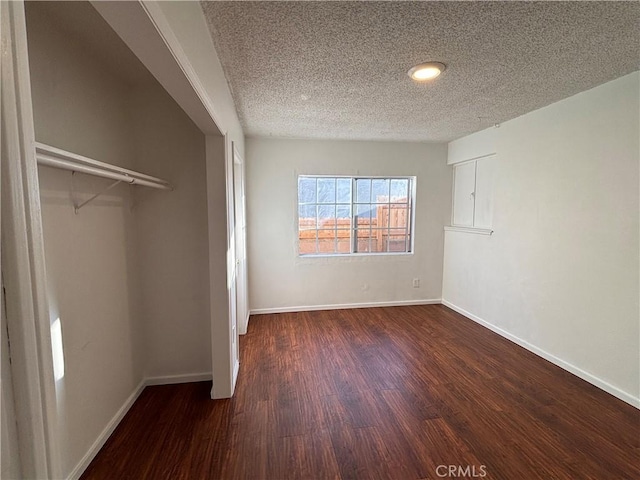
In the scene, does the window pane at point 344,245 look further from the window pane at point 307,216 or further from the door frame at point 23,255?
the door frame at point 23,255

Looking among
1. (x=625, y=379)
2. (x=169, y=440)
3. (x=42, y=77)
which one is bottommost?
(x=169, y=440)

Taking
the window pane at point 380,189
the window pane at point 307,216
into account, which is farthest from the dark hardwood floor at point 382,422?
the window pane at point 380,189

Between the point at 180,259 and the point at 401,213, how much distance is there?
9.96 ft

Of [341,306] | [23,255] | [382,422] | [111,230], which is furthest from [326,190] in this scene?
[23,255]

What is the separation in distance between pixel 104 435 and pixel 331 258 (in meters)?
2.84

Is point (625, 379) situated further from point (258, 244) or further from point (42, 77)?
point (42, 77)

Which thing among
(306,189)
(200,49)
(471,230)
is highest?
(200,49)

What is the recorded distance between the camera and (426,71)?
1.96 metres

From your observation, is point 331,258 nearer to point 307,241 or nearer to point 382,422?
point 307,241

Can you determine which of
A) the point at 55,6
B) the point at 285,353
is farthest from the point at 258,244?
the point at 55,6

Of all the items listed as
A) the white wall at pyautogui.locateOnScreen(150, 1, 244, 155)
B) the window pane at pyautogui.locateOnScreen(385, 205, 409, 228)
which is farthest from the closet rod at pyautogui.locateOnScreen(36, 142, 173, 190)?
the window pane at pyautogui.locateOnScreen(385, 205, 409, 228)

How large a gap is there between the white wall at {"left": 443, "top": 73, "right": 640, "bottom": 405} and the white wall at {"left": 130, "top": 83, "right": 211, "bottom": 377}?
2.99 metres

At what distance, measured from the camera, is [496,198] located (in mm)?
3277

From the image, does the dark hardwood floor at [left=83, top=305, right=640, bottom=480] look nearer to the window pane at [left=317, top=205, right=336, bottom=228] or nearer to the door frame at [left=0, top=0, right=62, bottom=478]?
the door frame at [left=0, top=0, right=62, bottom=478]
